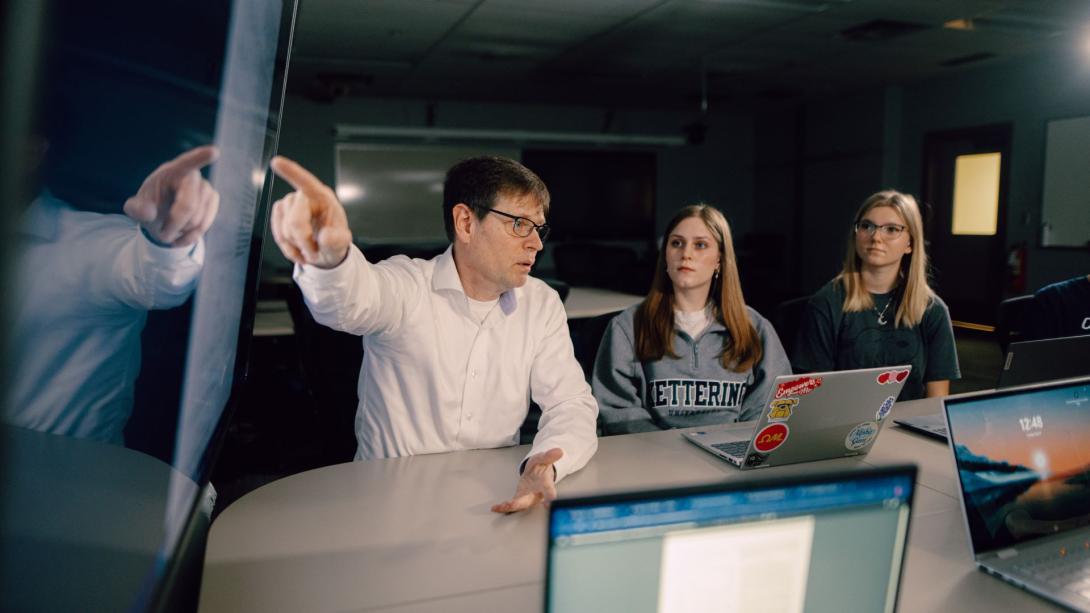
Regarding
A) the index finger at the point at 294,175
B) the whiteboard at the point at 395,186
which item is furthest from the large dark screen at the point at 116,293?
the whiteboard at the point at 395,186

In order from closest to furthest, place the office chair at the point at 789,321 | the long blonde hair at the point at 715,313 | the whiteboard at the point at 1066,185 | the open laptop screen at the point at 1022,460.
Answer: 1. the open laptop screen at the point at 1022,460
2. the long blonde hair at the point at 715,313
3. the office chair at the point at 789,321
4. the whiteboard at the point at 1066,185

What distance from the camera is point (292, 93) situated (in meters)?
8.11

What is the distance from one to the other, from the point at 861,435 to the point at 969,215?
7.05m

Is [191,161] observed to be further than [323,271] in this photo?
No

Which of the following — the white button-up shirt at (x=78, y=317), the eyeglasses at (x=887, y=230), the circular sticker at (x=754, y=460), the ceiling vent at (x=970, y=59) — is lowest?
the circular sticker at (x=754, y=460)

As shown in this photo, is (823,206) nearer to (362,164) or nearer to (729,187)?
(729,187)

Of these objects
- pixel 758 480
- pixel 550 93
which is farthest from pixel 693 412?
pixel 550 93

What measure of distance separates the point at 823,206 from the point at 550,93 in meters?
3.88

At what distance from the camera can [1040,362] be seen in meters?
1.73

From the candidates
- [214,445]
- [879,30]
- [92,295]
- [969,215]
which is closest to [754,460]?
[214,445]

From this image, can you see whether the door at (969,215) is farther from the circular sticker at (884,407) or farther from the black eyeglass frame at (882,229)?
the circular sticker at (884,407)

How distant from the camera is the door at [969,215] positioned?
693cm

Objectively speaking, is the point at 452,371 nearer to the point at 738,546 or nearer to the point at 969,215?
the point at 738,546

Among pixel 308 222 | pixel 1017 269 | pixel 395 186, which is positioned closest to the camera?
pixel 308 222
